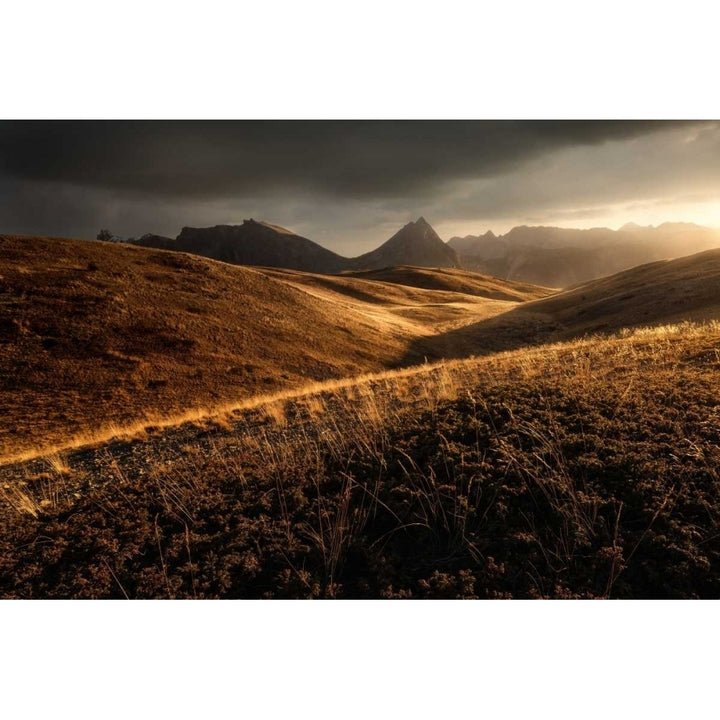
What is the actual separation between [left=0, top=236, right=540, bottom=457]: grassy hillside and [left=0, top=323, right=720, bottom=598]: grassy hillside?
40.7ft

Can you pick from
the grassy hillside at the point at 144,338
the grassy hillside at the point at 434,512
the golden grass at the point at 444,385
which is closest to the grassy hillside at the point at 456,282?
the grassy hillside at the point at 144,338

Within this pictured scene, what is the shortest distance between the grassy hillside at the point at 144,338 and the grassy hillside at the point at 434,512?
12.4m

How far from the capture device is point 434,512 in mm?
4965

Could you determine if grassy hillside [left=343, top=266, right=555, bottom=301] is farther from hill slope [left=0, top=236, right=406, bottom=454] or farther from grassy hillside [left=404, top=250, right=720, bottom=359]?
hill slope [left=0, top=236, right=406, bottom=454]

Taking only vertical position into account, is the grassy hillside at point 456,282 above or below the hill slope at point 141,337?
above

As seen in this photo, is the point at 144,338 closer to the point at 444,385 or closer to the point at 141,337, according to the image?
the point at 141,337

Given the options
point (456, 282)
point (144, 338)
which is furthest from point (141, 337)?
point (456, 282)

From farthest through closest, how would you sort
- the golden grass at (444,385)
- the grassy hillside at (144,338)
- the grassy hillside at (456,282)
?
the grassy hillside at (456,282)
the grassy hillside at (144,338)
the golden grass at (444,385)

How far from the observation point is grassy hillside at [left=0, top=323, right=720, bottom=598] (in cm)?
423

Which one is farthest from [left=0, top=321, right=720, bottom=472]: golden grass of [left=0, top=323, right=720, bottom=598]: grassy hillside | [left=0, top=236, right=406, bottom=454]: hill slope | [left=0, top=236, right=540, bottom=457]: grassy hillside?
[left=0, top=236, right=406, bottom=454]: hill slope

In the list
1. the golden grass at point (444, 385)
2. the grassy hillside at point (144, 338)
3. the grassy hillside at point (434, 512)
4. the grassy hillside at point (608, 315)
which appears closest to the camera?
the grassy hillside at point (434, 512)

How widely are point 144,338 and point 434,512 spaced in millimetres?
27636

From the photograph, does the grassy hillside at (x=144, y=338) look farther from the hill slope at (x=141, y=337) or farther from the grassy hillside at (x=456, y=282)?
the grassy hillside at (x=456, y=282)

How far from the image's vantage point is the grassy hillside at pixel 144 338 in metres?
20.1
